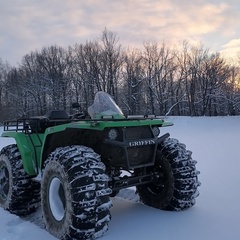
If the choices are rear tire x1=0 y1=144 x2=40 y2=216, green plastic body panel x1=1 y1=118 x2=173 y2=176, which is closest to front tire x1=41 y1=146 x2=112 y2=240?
green plastic body panel x1=1 y1=118 x2=173 y2=176

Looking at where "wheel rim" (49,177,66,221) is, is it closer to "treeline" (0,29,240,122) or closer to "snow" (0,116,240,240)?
"snow" (0,116,240,240)

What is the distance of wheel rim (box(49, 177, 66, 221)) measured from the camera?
360 centimetres

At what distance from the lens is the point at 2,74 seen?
54.3 m

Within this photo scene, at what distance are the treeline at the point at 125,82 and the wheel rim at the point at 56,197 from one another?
1584 inches

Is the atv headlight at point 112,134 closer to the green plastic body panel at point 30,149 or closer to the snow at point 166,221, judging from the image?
the snow at point 166,221

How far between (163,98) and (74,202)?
45.7 meters

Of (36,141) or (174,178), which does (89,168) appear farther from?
(36,141)

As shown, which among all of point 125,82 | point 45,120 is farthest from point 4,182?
point 125,82

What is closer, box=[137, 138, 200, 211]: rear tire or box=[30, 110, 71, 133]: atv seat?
box=[137, 138, 200, 211]: rear tire

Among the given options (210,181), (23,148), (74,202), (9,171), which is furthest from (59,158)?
(210,181)

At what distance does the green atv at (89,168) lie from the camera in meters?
3.21

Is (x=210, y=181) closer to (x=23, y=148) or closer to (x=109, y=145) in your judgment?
(x=109, y=145)

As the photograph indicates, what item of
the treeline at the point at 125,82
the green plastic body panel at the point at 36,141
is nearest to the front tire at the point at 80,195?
the green plastic body panel at the point at 36,141

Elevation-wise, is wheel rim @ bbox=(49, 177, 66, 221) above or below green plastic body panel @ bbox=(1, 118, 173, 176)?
below
